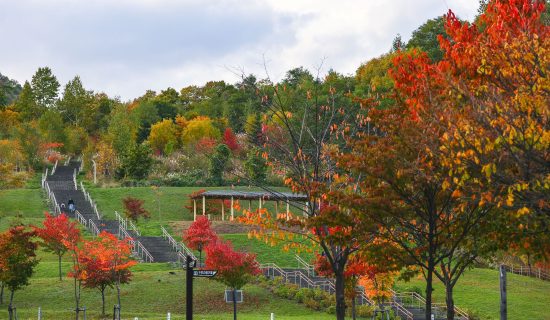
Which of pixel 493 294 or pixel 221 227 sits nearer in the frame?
pixel 493 294

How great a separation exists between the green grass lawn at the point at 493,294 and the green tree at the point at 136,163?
1377 inches

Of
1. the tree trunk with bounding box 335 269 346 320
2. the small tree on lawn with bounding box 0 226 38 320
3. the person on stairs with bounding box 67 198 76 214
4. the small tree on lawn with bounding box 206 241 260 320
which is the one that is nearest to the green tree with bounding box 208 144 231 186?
the person on stairs with bounding box 67 198 76 214

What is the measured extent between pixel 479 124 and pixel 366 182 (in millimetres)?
3821

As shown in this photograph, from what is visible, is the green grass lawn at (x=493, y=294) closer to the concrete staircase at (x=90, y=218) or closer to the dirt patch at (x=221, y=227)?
the concrete staircase at (x=90, y=218)

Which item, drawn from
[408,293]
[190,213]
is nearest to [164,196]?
[190,213]

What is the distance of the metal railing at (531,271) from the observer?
43719 millimetres

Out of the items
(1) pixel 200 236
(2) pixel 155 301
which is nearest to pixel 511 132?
(2) pixel 155 301

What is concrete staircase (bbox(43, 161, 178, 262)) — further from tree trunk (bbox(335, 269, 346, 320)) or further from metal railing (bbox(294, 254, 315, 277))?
tree trunk (bbox(335, 269, 346, 320))

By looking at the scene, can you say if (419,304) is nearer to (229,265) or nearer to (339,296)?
(229,265)

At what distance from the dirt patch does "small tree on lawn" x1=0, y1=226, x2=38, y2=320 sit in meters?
17.9

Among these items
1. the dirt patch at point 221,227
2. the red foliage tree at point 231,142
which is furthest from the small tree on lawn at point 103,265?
the red foliage tree at point 231,142

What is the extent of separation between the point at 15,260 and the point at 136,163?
38.6 meters

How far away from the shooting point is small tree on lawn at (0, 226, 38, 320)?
30.5m

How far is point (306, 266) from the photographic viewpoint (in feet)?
134
